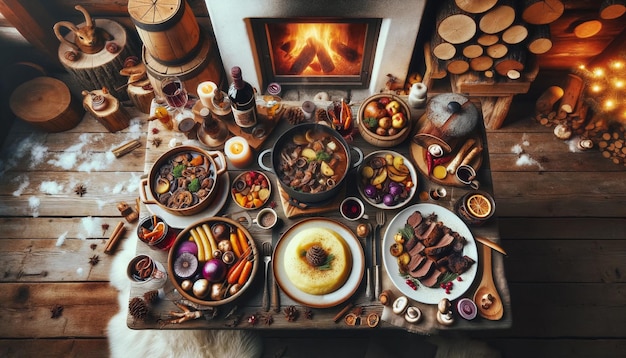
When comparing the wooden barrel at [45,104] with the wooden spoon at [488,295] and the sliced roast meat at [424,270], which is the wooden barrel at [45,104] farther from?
the wooden spoon at [488,295]

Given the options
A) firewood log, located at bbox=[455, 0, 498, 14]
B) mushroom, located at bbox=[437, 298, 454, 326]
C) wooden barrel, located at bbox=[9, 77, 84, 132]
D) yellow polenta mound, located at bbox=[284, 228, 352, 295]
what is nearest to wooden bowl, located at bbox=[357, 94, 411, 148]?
yellow polenta mound, located at bbox=[284, 228, 352, 295]

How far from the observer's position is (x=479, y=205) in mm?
2391

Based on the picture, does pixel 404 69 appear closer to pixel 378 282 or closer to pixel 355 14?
pixel 355 14

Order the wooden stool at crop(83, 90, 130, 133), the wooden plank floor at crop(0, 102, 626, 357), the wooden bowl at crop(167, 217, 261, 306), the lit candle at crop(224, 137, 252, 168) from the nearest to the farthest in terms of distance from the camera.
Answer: the wooden bowl at crop(167, 217, 261, 306)
the lit candle at crop(224, 137, 252, 168)
the wooden plank floor at crop(0, 102, 626, 357)
the wooden stool at crop(83, 90, 130, 133)

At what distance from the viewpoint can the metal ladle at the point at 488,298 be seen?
2.19 meters

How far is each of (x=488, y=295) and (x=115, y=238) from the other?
114 inches

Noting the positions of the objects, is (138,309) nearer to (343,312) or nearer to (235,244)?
(235,244)

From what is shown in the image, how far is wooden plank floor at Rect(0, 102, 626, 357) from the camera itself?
3113mm

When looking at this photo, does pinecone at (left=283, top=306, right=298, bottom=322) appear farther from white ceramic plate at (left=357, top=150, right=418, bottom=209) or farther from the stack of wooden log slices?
the stack of wooden log slices

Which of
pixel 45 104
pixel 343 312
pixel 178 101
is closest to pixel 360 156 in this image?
pixel 343 312

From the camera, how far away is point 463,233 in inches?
93.4

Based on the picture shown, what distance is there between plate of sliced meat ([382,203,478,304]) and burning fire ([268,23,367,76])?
179 cm

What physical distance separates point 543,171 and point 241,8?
3.03 m

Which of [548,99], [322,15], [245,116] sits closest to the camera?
[245,116]
